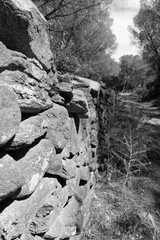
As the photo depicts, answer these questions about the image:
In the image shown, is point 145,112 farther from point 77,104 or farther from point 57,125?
point 57,125

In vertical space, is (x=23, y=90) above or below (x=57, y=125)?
above

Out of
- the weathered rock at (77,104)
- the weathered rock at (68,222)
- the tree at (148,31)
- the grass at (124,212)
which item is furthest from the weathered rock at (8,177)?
the tree at (148,31)

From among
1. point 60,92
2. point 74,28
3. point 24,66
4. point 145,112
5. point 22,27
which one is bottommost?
point 145,112

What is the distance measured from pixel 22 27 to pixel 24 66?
0.26 meters

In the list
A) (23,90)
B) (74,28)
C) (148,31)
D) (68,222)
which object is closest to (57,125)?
(23,90)

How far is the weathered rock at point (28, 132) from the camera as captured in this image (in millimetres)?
921

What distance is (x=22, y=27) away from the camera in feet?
3.45

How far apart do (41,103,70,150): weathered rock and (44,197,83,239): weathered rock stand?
2.29ft

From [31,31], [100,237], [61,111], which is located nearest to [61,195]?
[61,111]

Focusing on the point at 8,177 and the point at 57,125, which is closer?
the point at 8,177

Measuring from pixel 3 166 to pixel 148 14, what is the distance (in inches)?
727

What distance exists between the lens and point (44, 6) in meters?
8.21

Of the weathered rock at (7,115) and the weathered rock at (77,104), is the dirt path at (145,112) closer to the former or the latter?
the weathered rock at (77,104)

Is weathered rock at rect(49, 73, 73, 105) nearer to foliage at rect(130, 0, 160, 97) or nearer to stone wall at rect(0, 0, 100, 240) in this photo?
stone wall at rect(0, 0, 100, 240)
